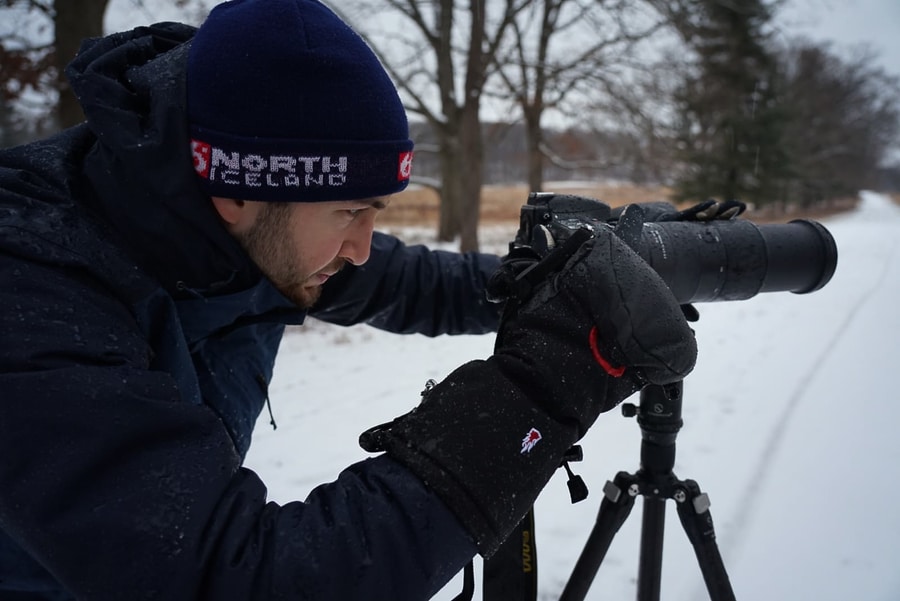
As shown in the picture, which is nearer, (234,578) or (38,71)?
(234,578)

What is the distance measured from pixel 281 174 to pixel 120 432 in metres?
0.49

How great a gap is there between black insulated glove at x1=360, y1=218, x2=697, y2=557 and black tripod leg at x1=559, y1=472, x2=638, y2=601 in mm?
541

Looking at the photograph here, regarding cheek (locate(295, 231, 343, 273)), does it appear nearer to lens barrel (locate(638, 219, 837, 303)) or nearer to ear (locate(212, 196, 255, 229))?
ear (locate(212, 196, 255, 229))

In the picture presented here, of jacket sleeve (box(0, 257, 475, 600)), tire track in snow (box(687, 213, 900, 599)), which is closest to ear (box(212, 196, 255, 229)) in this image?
jacket sleeve (box(0, 257, 475, 600))

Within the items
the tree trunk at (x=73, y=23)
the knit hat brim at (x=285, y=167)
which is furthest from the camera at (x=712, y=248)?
the tree trunk at (x=73, y=23)

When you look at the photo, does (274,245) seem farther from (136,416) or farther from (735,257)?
(735,257)

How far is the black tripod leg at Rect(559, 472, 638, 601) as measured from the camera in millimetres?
1402

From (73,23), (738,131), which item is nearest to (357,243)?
(73,23)

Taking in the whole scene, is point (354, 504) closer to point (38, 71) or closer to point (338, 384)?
point (338, 384)

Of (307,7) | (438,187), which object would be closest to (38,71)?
(307,7)

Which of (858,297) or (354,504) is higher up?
(354,504)

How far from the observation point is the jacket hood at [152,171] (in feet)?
3.07

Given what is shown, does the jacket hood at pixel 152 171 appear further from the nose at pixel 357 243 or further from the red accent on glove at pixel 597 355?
the red accent on glove at pixel 597 355

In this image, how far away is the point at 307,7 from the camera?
101 cm
